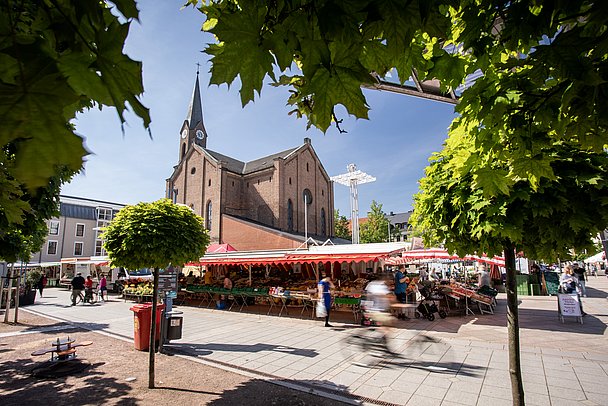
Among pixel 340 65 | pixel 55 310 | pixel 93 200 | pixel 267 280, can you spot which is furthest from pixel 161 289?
pixel 93 200

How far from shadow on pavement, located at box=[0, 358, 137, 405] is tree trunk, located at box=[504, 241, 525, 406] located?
590cm

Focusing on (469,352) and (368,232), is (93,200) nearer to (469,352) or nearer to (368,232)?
(368,232)

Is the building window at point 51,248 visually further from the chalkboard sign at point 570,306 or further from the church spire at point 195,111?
the chalkboard sign at point 570,306

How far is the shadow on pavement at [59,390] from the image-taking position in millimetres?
5680

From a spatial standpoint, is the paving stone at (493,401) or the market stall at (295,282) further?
the market stall at (295,282)

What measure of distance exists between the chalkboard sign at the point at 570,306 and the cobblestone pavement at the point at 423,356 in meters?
0.46

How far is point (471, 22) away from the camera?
7.02 ft

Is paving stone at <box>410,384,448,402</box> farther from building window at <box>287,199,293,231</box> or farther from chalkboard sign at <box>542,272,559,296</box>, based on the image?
building window at <box>287,199,293,231</box>

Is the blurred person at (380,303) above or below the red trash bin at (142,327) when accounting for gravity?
above

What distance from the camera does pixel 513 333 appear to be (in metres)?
4.27

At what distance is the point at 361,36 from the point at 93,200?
61257 millimetres

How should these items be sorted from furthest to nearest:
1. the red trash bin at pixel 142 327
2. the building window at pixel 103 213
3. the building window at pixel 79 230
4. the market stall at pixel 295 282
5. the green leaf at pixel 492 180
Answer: the building window at pixel 103 213, the building window at pixel 79 230, the market stall at pixel 295 282, the red trash bin at pixel 142 327, the green leaf at pixel 492 180

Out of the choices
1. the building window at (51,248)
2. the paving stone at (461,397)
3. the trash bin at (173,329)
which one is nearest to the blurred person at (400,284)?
the paving stone at (461,397)

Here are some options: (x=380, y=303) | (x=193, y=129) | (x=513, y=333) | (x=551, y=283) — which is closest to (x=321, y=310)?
(x=380, y=303)
